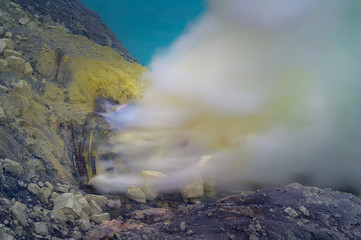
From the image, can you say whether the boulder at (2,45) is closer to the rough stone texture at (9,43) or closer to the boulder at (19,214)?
the rough stone texture at (9,43)

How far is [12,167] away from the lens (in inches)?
151

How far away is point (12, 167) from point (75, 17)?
29.1ft

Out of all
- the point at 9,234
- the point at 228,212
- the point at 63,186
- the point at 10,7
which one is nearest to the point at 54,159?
the point at 63,186

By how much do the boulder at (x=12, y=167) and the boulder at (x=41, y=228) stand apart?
1.20 m

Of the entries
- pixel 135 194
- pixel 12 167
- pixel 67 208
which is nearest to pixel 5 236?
pixel 67 208

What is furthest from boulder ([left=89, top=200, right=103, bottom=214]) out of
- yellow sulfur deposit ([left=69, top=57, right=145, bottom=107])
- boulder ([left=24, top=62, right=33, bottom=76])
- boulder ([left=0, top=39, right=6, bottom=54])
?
boulder ([left=0, top=39, right=6, bottom=54])

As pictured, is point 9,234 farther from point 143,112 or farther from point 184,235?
point 143,112

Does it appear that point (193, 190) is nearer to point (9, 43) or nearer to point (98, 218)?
point (98, 218)

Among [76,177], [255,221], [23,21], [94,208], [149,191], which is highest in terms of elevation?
[23,21]

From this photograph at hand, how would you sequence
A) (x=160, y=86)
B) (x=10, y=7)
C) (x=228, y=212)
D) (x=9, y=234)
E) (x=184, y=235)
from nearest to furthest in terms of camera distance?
(x=9, y=234), (x=184, y=235), (x=228, y=212), (x=10, y=7), (x=160, y=86)

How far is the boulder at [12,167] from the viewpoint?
149 inches

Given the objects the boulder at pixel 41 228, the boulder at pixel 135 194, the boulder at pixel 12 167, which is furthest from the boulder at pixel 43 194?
the boulder at pixel 135 194

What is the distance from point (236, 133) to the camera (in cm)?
1008

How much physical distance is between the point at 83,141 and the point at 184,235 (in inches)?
162
